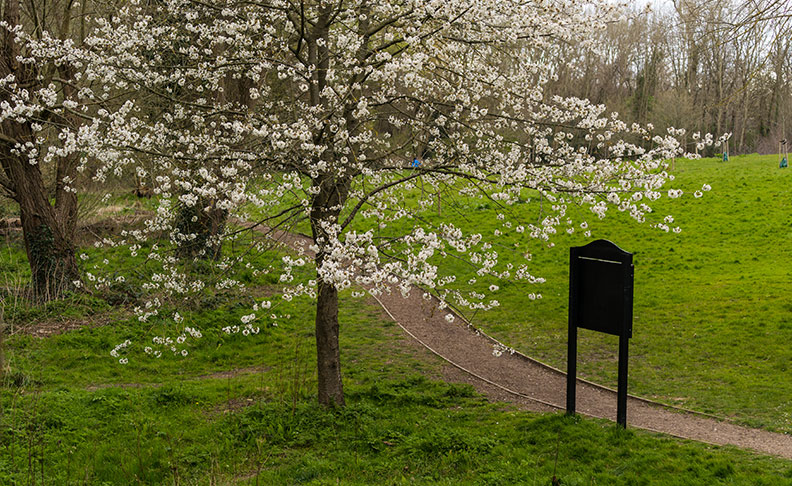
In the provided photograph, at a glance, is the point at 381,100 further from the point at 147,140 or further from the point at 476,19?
the point at 147,140

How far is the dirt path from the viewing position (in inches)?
276

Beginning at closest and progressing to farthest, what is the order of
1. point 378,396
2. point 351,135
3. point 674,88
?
point 351,135, point 378,396, point 674,88

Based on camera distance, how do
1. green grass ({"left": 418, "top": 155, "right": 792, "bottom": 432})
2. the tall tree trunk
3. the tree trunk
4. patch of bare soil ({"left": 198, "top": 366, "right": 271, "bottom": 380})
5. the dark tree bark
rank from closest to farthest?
the tall tree trunk → the tree trunk → green grass ({"left": 418, "top": 155, "right": 792, "bottom": 432}) → patch of bare soil ({"left": 198, "top": 366, "right": 271, "bottom": 380}) → the dark tree bark

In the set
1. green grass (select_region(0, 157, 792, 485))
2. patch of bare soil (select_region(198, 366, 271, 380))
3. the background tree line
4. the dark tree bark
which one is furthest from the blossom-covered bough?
the background tree line

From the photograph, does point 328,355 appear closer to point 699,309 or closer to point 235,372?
point 235,372

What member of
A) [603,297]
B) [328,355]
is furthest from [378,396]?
[603,297]

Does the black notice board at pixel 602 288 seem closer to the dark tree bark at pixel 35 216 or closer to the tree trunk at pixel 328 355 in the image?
the tree trunk at pixel 328 355

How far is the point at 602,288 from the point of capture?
24.2ft

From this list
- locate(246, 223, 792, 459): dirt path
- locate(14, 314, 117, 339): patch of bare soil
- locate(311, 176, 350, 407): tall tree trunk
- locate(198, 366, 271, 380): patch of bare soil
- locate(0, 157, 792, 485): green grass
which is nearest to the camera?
locate(0, 157, 792, 485): green grass

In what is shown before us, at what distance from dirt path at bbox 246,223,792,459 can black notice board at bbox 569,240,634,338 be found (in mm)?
1304

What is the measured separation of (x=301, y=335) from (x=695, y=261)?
372 inches

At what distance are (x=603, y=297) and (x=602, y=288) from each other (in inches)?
4.1

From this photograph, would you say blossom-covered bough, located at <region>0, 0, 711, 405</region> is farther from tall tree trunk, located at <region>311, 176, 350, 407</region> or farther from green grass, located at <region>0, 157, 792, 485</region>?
green grass, located at <region>0, 157, 792, 485</region>

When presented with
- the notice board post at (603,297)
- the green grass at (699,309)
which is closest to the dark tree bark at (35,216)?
the green grass at (699,309)
